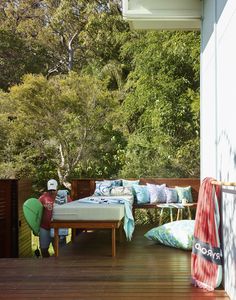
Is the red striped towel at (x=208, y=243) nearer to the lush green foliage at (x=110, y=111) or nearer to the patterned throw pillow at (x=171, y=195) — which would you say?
the patterned throw pillow at (x=171, y=195)

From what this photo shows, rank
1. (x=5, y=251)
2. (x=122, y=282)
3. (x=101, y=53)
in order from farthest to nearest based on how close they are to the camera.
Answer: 1. (x=101, y=53)
2. (x=5, y=251)
3. (x=122, y=282)

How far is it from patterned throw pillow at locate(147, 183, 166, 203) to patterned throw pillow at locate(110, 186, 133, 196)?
40 centimetres

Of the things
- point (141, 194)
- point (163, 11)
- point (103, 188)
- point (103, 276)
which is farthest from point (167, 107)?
point (103, 276)

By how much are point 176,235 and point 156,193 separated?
122 inches

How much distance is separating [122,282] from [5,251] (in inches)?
116

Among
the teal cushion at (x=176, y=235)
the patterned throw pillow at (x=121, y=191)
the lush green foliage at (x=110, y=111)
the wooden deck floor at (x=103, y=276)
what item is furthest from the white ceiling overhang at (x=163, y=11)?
the lush green foliage at (x=110, y=111)

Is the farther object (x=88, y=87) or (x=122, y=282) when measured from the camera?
(x=88, y=87)

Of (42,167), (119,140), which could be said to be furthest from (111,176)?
(42,167)

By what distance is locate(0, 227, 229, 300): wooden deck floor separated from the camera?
3889mm

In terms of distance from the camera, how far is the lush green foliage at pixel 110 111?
40.0 ft

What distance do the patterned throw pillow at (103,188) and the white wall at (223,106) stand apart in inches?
162

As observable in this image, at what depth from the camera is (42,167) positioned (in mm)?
13867

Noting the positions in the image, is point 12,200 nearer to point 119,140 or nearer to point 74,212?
point 74,212

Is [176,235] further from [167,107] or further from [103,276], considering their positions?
[167,107]
